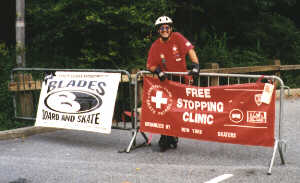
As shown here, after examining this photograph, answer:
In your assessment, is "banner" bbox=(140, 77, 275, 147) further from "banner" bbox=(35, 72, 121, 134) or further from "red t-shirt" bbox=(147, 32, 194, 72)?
"banner" bbox=(35, 72, 121, 134)

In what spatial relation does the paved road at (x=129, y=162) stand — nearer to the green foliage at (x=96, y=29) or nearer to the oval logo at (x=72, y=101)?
the oval logo at (x=72, y=101)

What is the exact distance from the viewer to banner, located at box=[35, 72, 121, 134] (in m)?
7.46

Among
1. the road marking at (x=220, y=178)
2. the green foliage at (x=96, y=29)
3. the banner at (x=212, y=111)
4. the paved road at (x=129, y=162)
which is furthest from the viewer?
the green foliage at (x=96, y=29)

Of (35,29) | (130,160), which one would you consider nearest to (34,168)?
(130,160)

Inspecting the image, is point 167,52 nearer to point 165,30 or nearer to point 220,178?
point 165,30

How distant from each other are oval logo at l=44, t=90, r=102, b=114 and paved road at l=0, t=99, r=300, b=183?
606 millimetres

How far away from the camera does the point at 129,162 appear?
256 inches

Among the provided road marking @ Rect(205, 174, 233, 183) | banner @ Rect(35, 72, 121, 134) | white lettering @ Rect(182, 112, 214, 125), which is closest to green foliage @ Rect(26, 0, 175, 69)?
banner @ Rect(35, 72, 121, 134)

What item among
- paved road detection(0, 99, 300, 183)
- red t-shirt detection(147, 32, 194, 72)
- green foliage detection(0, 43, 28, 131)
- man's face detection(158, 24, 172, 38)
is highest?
man's face detection(158, 24, 172, 38)

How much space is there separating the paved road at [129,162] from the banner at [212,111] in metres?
0.37

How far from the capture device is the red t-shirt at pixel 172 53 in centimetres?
715

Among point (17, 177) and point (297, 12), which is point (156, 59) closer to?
point (17, 177)

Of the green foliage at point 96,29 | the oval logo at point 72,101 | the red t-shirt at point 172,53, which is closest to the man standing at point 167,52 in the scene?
the red t-shirt at point 172,53

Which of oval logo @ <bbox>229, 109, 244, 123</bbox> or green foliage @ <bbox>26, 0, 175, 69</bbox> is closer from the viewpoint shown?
oval logo @ <bbox>229, 109, 244, 123</bbox>
